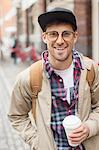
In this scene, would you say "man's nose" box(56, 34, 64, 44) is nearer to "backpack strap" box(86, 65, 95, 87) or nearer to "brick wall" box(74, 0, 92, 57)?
"backpack strap" box(86, 65, 95, 87)

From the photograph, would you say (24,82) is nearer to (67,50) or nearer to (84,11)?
(67,50)

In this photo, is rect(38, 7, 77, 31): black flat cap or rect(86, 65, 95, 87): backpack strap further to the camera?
rect(86, 65, 95, 87): backpack strap

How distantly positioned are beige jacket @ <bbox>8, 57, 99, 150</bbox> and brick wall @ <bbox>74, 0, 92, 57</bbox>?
33.1 ft

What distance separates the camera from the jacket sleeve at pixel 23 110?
2474 millimetres

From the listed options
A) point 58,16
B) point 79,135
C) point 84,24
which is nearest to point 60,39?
point 58,16

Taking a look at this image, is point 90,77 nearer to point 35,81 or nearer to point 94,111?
point 94,111

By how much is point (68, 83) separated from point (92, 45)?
10.4 metres

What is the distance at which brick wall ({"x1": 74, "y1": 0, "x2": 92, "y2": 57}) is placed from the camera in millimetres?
12609

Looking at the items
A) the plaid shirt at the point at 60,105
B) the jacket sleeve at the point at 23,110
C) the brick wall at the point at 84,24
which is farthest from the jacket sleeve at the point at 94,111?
the brick wall at the point at 84,24

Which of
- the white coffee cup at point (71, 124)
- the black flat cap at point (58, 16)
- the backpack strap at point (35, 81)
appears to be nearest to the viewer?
the white coffee cup at point (71, 124)

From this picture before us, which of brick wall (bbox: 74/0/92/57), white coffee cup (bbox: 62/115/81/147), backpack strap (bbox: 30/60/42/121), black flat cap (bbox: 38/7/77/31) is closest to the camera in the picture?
white coffee cup (bbox: 62/115/81/147)

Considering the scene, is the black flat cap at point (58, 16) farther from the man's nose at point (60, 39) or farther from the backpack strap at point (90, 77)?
the backpack strap at point (90, 77)

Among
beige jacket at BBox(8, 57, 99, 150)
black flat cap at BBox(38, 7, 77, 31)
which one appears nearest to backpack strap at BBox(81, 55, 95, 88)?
beige jacket at BBox(8, 57, 99, 150)

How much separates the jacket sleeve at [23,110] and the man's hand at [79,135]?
358 mm
